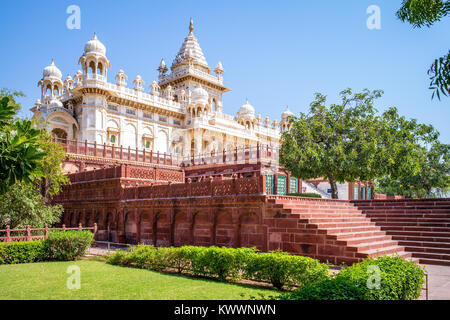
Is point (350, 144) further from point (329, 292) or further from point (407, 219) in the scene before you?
point (329, 292)

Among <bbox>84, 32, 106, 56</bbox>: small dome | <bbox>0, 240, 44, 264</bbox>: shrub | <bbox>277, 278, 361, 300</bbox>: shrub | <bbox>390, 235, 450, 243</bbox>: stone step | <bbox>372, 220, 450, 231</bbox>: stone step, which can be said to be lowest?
<bbox>0, 240, 44, 264</bbox>: shrub

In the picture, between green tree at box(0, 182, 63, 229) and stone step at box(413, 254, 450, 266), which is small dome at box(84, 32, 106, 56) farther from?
stone step at box(413, 254, 450, 266)

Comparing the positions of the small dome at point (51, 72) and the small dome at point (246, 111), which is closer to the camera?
the small dome at point (51, 72)

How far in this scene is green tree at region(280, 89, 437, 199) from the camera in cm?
2248

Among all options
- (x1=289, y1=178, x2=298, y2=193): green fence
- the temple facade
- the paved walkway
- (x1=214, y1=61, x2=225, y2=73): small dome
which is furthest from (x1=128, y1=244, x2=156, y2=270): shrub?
(x1=214, y1=61, x2=225, y2=73): small dome

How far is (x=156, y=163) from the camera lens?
119 ft

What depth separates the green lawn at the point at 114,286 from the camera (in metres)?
8.80

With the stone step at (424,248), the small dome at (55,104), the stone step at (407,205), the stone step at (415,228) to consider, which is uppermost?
the small dome at (55,104)

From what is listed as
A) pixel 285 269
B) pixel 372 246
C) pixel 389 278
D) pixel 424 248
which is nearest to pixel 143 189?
pixel 372 246

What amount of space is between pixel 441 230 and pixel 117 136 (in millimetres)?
35106

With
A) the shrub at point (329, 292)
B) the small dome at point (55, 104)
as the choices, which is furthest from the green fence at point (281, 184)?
the small dome at point (55, 104)

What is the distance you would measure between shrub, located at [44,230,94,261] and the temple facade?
77.4 ft

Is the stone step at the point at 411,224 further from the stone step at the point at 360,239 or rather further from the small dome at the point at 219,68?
the small dome at the point at 219,68

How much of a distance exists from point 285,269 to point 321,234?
3.74 m
